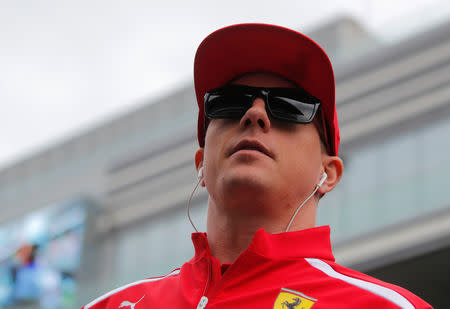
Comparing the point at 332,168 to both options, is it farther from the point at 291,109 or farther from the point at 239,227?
the point at 239,227

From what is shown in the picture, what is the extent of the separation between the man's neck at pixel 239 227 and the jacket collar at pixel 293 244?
0.07 metres

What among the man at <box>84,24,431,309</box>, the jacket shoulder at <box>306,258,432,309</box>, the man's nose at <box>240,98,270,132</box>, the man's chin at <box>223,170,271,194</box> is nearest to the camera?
the jacket shoulder at <box>306,258,432,309</box>

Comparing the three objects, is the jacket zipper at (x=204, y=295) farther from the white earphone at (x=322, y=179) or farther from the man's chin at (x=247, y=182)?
the white earphone at (x=322, y=179)

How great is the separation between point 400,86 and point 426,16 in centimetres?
277

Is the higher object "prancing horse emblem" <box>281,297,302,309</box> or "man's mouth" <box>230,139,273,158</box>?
"man's mouth" <box>230,139,273,158</box>

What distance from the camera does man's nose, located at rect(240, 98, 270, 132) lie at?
2.68m

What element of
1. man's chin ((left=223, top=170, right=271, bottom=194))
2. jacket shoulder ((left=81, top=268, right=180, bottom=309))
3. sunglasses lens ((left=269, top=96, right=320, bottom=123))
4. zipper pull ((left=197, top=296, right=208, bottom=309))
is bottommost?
jacket shoulder ((left=81, top=268, right=180, bottom=309))

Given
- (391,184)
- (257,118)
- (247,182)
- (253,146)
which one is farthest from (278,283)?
(391,184)

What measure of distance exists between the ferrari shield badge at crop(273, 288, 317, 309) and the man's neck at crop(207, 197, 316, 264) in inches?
13.0

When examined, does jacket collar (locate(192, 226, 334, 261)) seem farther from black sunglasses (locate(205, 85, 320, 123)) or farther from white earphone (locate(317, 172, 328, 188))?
black sunglasses (locate(205, 85, 320, 123))

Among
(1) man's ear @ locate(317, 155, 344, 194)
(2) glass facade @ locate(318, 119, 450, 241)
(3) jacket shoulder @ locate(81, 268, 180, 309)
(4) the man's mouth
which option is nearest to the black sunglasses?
(4) the man's mouth

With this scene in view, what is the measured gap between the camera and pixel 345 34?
1011 inches

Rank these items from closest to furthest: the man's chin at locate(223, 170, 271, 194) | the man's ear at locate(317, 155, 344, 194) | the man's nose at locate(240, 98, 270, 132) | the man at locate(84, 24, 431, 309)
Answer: the man at locate(84, 24, 431, 309) < the man's chin at locate(223, 170, 271, 194) < the man's nose at locate(240, 98, 270, 132) < the man's ear at locate(317, 155, 344, 194)

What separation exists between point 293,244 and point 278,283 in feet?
0.55
